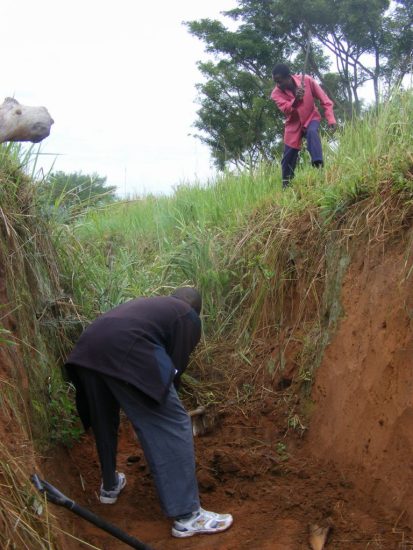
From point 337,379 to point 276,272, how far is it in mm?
1179

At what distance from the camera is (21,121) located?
146 inches

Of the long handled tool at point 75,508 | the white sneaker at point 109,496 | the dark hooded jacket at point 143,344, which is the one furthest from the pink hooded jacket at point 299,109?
the long handled tool at point 75,508

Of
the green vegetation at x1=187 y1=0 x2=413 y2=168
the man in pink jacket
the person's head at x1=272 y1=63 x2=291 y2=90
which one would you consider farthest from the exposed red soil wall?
the green vegetation at x1=187 y1=0 x2=413 y2=168

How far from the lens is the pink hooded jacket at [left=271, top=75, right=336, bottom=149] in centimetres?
682

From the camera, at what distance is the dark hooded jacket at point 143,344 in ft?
11.9

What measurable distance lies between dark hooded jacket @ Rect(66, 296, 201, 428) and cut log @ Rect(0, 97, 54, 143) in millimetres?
1132

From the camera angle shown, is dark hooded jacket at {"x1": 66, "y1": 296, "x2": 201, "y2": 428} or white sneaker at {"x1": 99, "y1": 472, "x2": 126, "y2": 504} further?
white sneaker at {"x1": 99, "y1": 472, "x2": 126, "y2": 504}

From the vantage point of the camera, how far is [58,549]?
2855mm

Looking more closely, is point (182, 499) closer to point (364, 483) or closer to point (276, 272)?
point (364, 483)

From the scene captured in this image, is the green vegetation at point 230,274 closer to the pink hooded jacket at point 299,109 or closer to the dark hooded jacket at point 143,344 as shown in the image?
the pink hooded jacket at point 299,109

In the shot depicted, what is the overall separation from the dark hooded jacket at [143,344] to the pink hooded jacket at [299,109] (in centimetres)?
346

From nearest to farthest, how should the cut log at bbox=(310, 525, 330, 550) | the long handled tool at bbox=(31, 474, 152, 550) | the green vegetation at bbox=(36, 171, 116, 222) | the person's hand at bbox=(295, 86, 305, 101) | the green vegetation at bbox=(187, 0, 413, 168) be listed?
the long handled tool at bbox=(31, 474, 152, 550) → the cut log at bbox=(310, 525, 330, 550) → the green vegetation at bbox=(36, 171, 116, 222) → the person's hand at bbox=(295, 86, 305, 101) → the green vegetation at bbox=(187, 0, 413, 168)

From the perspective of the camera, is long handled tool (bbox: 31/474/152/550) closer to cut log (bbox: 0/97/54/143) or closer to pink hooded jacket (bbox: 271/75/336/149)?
cut log (bbox: 0/97/54/143)

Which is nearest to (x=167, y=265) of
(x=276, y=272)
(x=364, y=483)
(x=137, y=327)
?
(x=276, y=272)
